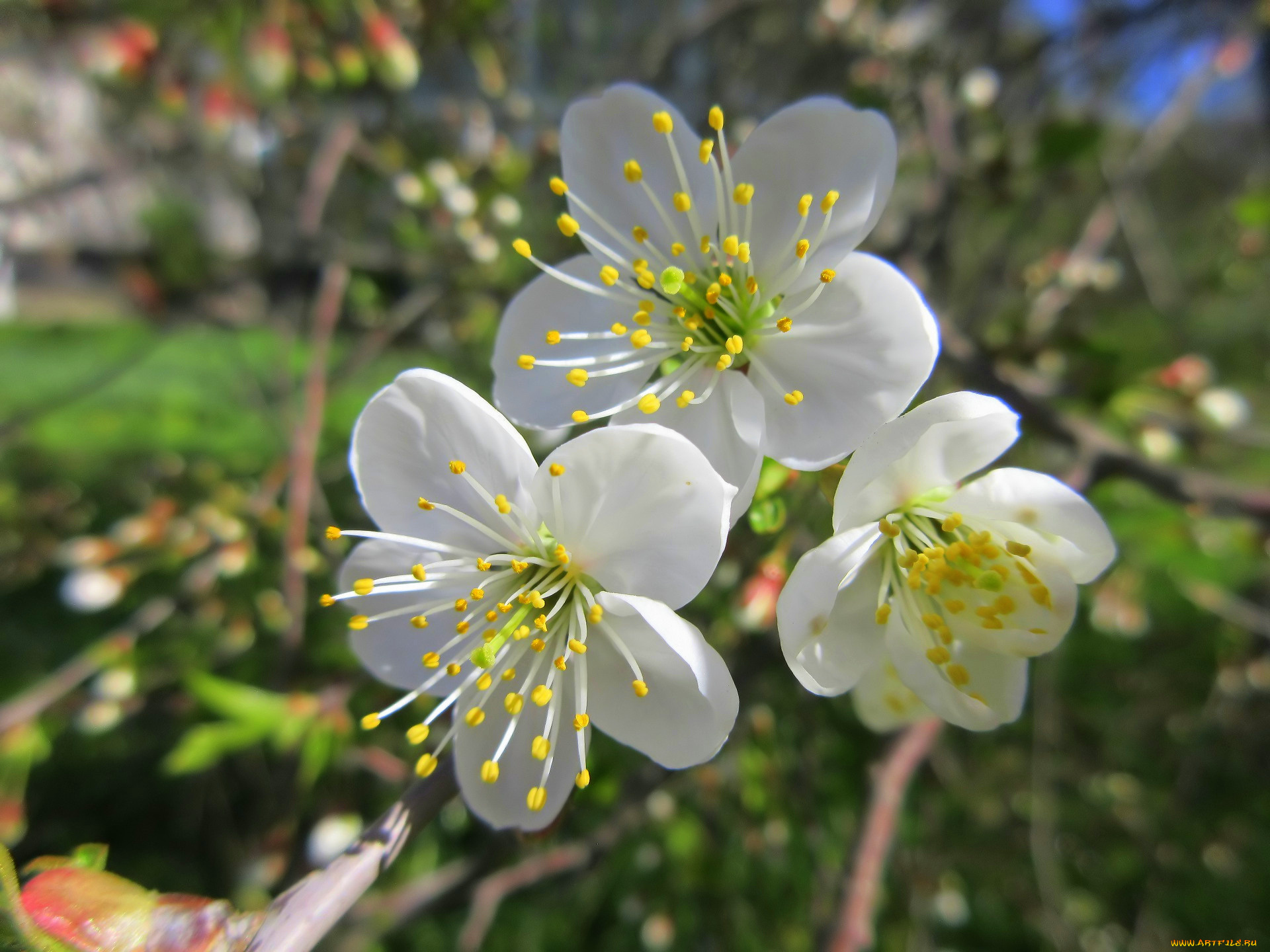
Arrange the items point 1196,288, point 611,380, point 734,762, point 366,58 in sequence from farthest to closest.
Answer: point 1196,288 < point 366,58 < point 734,762 < point 611,380

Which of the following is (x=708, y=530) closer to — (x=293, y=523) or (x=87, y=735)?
(x=293, y=523)

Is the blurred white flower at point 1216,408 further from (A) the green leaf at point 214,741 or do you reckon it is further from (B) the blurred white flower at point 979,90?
(A) the green leaf at point 214,741

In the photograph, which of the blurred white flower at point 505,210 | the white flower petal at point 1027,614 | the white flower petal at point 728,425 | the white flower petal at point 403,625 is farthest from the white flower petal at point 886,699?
the blurred white flower at point 505,210

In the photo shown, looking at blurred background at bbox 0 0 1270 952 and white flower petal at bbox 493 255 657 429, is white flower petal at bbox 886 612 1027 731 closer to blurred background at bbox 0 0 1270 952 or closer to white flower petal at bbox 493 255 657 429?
blurred background at bbox 0 0 1270 952

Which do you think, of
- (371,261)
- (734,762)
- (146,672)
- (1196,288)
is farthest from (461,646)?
(1196,288)

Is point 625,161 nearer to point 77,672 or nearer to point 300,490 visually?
point 300,490

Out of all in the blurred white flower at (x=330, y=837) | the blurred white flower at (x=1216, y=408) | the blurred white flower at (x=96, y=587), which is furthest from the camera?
the blurred white flower at (x=96, y=587)

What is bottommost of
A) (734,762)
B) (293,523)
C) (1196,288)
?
→ (734,762)
